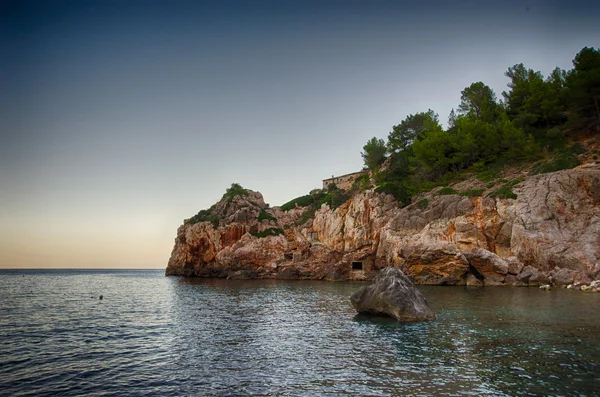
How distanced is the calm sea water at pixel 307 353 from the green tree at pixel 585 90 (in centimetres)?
4424

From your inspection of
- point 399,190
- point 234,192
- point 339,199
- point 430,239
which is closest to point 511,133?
point 399,190

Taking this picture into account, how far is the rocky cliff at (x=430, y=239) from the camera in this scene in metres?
45.6

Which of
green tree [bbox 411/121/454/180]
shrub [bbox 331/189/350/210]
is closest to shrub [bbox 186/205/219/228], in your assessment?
shrub [bbox 331/189/350/210]

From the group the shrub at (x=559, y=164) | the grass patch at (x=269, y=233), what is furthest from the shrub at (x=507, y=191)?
the grass patch at (x=269, y=233)

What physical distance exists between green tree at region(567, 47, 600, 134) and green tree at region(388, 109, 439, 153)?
119ft

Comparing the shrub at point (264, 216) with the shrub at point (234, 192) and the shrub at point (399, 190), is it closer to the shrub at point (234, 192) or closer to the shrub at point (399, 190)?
the shrub at point (234, 192)

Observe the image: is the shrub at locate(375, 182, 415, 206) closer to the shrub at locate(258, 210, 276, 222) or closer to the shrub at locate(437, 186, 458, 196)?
the shrub at locate(437, 186, 458, 196)

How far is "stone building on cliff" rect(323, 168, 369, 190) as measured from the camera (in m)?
112

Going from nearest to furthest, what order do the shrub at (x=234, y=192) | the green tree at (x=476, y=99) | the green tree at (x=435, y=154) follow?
the green tree at (x=435, y=154) < the green tree at (x=476, y=99) < the shrub at (x=234, y=192)

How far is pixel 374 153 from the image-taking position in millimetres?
100250

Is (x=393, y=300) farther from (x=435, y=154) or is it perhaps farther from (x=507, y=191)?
(x=435, y=154)

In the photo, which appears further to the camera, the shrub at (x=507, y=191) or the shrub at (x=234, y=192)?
the shrub at (x=234, y=192)

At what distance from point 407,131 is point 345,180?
27.2 metres

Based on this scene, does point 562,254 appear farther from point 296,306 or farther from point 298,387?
point 298,387
